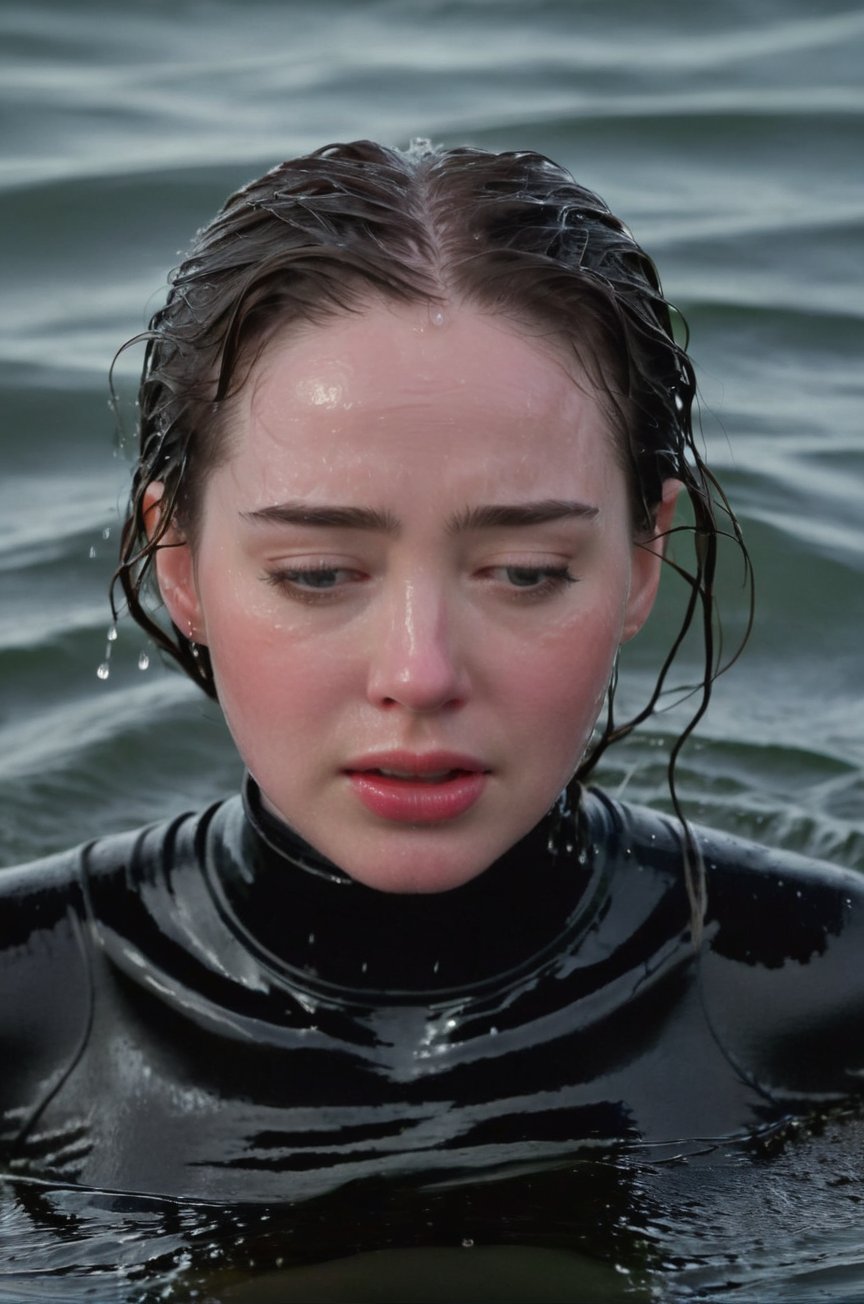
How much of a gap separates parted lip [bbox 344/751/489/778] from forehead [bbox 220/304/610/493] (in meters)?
0.31

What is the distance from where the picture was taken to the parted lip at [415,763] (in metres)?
2.39

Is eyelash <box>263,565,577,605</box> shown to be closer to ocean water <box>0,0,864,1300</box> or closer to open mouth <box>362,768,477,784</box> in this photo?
open mouth <box>362,768,477,784</box>

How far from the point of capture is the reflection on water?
2.52 m

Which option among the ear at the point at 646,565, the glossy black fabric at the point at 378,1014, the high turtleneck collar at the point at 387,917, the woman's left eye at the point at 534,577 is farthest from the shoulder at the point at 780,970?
the woman's left eye at the point at 534,577

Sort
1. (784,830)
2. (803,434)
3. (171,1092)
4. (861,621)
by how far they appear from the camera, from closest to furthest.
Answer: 1. (171,1092)
2. (784,830)
3. (861,621)
4. (803,434)

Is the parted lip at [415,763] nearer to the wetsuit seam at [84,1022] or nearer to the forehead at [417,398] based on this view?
the forehead at [417,398]

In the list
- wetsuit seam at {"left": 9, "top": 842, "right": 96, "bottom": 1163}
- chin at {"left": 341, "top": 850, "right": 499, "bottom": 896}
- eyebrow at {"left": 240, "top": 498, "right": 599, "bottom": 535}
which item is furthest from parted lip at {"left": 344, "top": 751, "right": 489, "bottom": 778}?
wetsuit seam at {"left": 9, "top": 842, "right": 96, "bottom": 1163}

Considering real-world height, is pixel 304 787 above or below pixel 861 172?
below

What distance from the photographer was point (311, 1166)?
2.76 metres

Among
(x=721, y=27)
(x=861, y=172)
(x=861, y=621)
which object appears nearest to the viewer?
(x=861, y=621)

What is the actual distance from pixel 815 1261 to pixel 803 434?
3776mm

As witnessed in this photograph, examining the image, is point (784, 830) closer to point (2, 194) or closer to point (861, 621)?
point (861, 621)

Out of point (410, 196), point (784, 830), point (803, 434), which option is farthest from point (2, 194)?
point (410, 196)

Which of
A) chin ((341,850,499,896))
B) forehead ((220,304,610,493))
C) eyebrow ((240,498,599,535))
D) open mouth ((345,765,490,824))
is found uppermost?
forehead ((220,304,610,493))
